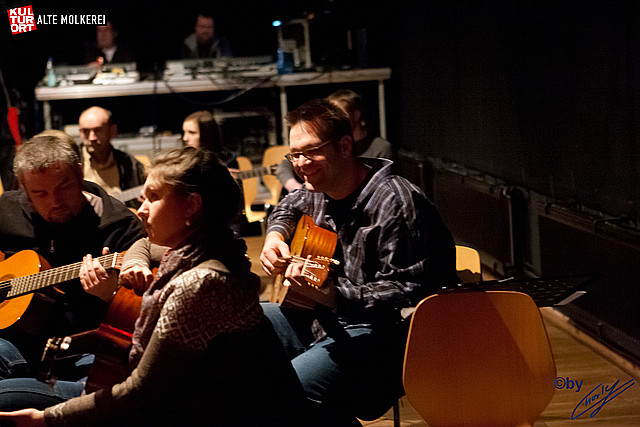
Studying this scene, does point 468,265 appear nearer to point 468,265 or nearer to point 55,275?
point 468,265

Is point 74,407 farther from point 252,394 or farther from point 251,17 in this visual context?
point 251,17

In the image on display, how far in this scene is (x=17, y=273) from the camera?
8.40 ft

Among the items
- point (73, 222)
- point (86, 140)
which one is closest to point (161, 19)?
point (86, 140)

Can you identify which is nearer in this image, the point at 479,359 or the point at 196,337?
the point at 196,337

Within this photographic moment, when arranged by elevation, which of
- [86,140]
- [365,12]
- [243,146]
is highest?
[365,12]

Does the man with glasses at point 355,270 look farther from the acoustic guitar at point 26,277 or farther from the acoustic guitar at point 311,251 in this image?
the acoustic guitar at point 26,277

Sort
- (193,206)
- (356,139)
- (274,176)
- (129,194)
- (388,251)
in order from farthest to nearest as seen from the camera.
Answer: (274,176)
(356,139)
(129,194)
(388,251)
(193,206)

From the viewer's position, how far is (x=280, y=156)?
5.86m

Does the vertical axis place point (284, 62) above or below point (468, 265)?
above

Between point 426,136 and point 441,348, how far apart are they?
212 inches

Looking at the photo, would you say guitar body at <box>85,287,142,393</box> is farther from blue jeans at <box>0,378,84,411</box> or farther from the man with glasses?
the man with glasses

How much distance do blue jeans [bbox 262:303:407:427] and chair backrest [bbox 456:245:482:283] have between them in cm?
61

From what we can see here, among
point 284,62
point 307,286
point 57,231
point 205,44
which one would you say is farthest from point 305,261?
point 205,44

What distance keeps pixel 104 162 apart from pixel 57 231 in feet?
6.15
